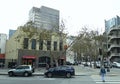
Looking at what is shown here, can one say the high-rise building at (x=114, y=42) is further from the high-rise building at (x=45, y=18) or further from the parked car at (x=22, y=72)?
the parked car at (x=22, y=72)

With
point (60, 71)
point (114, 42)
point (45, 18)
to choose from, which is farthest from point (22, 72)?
point (114, 42)

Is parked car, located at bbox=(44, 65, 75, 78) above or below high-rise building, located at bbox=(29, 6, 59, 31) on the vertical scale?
below

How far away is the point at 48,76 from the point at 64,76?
2.10 m

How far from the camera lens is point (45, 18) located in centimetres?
5166

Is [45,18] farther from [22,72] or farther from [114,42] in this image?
[114,42]

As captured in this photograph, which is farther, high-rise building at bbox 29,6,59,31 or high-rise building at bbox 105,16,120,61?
high-rise building at bbox 105,16,120,61

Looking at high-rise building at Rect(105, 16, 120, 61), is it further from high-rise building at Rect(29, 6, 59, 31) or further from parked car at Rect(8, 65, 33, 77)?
parked car at Rect(8, 65, 33, 77)

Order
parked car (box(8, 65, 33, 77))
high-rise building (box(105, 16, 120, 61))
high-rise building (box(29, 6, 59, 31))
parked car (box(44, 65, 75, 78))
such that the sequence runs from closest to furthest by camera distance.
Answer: parked car (box(44, 65, 75, 78)) → parked car (box(8, 65, 33, 77)) → high-rise building (box(29, 6, 59, 31)) → high-rise building (box(105, 16, 120, 61))

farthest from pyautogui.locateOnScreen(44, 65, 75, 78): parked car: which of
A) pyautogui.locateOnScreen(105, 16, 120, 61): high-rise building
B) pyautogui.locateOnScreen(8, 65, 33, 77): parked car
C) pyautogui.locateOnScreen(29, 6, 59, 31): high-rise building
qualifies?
pyautogui.locateOnScreen(105, 16, 120, 61): high-rise building

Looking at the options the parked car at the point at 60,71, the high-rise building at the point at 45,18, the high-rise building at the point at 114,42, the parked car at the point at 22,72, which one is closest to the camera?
the parked car at the point at 60,71

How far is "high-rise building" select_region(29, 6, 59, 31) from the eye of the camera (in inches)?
1834

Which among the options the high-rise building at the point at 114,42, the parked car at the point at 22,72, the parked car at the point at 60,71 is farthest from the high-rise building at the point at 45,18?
the high-rise building at the point at 114,42

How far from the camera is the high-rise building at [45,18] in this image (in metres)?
46.6

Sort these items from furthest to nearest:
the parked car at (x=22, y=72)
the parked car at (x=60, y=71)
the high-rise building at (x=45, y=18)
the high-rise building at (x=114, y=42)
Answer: the high-rise building at (x=114, y=42), the high-rise building at (x=45, y=18), the parked car at (x=22, y=72), the parked car at (x=60, y=71)
